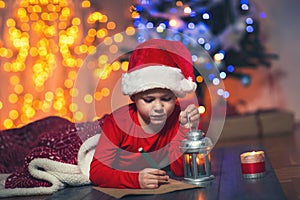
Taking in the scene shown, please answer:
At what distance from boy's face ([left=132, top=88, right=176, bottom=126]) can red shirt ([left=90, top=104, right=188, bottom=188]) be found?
0.32 ft

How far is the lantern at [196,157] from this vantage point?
1.89 meters

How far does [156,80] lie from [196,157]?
28 cm

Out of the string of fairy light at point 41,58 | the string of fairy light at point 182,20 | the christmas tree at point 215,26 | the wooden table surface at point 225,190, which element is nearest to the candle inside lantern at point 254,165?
the wooden table surface at point 225,190

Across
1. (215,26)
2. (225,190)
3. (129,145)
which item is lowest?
(225,190)

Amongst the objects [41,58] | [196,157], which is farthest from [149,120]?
[41,58]

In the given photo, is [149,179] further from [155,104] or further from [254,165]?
[254,165]

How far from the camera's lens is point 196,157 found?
1.91 meters

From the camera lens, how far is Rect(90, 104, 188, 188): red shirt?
6.56 feet

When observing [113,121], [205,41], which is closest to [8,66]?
[205,41]

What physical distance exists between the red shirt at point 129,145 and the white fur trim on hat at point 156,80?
0.11 metres

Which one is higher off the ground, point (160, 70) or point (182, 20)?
point (182, 20)

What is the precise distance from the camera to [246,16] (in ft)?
13.9

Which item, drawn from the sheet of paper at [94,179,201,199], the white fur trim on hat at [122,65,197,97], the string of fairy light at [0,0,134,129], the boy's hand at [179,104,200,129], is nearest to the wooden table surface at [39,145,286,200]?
the sheet of paper at [94,179,201,199]

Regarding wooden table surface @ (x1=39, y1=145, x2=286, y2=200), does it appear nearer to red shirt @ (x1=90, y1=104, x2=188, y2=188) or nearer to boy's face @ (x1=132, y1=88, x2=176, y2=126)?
red shirt @ (x1=90, y1=104, x2=188, y2=188)
